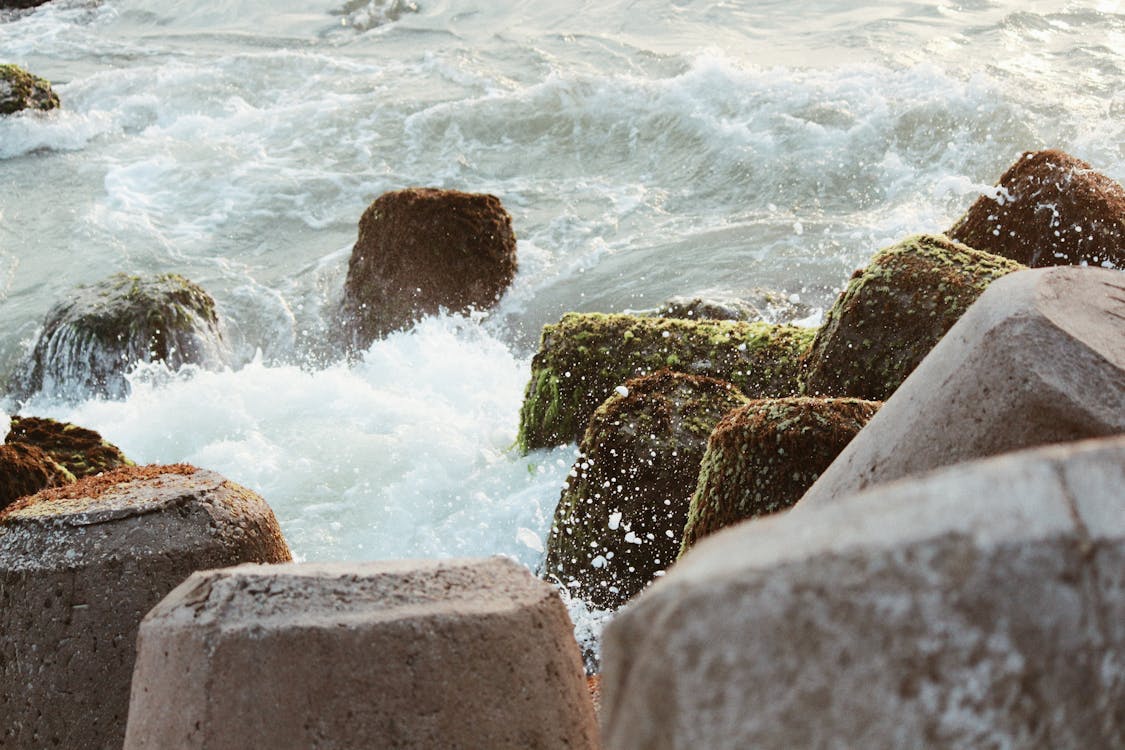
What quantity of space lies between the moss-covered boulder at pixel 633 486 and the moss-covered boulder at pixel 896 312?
0.50 m

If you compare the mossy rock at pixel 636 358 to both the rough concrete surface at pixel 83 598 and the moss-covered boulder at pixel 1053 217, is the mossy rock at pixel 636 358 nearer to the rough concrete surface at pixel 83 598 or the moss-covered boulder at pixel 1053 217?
the moss-covered boulder at pixel 1053 217

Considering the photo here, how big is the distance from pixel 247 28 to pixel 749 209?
439 inches

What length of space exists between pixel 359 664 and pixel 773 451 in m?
1.87

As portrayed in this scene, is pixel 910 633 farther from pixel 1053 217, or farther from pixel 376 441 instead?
pixel 376 441

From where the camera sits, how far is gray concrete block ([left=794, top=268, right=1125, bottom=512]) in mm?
2293

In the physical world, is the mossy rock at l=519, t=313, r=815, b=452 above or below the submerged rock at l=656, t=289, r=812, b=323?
above

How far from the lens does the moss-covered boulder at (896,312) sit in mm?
4609

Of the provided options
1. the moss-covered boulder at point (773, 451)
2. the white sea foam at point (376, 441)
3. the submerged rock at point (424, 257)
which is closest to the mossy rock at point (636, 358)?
the white sea foam at point (376, 441)

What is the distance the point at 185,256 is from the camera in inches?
463

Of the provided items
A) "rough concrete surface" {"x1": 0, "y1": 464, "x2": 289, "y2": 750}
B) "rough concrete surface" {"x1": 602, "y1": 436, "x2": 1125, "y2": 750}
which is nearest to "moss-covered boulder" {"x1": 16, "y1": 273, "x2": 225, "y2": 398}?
"rough concrete surface" {"x1": 0, "y1": 464, "x2": 289, "y2": 750}

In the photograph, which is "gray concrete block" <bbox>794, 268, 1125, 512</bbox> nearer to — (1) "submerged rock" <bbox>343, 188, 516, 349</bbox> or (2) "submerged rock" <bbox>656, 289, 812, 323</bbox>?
(2) "submerged rock" <bbox>656, 289, 812, 323</bbox>

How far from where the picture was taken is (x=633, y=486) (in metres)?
4.89

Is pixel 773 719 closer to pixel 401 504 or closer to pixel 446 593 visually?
pixel 446 593

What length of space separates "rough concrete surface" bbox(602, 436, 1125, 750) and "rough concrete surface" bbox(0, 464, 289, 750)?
2.21 m
